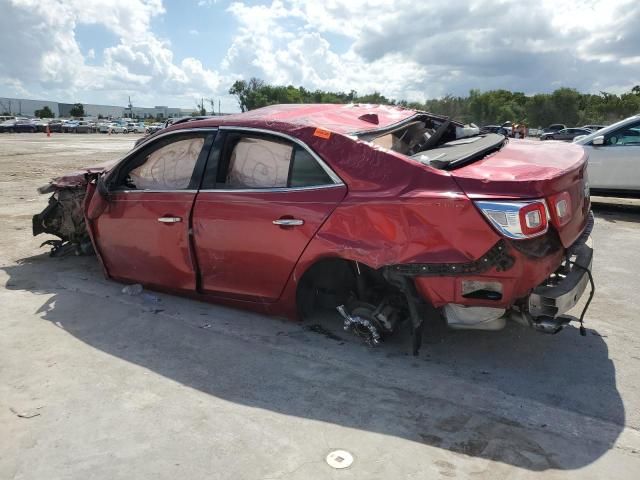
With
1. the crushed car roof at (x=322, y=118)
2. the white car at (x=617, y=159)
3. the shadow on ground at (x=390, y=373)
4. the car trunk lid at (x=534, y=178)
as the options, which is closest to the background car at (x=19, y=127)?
the white car at (x=617, y=159)

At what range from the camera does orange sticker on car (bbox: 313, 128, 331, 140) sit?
3.45m

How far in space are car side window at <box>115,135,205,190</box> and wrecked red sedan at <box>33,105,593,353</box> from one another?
0.01m

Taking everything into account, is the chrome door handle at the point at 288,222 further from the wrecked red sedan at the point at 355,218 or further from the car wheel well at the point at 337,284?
the car wheel well at the point at 337,284

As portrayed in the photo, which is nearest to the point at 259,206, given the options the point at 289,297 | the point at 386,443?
the point at 289,297

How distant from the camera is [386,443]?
260 cm

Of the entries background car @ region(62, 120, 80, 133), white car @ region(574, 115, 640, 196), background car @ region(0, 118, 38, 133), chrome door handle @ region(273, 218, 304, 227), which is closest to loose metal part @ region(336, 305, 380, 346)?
chrome door handle @ region(273, 218, 304, 227)

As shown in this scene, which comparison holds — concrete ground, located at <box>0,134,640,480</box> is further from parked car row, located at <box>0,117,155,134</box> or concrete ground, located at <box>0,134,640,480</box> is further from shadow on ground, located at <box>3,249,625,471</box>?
parked car row, located at <box>0,117,155,134</box>

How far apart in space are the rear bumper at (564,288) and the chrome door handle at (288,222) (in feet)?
4.91

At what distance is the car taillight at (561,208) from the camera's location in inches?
116

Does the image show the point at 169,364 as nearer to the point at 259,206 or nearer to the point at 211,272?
the point at 211,272

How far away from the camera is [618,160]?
8.67m

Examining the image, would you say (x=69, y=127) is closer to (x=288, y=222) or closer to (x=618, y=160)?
(x=618, y=160)

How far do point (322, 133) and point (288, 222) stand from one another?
0.63 m

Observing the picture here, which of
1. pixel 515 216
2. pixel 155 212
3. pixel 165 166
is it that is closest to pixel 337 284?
pixel 515 216
